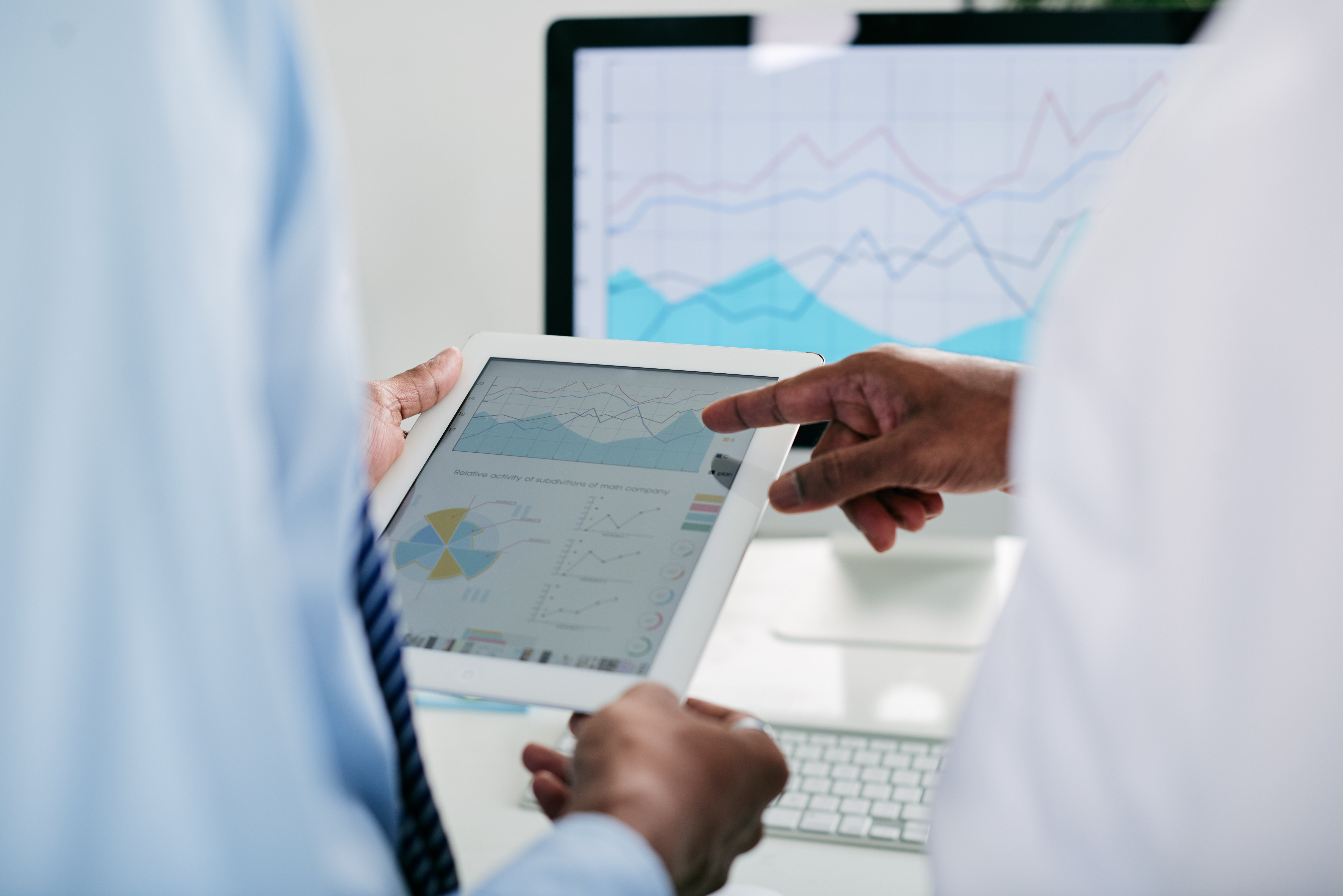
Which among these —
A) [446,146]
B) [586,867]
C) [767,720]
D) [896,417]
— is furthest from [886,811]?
[446,146]

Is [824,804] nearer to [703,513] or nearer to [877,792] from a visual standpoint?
[877,792]

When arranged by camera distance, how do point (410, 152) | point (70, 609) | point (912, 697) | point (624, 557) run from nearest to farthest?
1. point (70, 609)
2. point (624, 557)
3. point (912, 697)
4. point (410, 152)

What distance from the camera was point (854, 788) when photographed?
1.90 feet

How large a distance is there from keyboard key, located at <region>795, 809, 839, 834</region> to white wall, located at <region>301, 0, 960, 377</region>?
717 millimetres

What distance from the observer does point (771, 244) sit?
813 mm

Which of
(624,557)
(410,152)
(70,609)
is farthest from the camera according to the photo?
(410,152)

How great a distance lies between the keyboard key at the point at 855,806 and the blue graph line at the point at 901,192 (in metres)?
0.48

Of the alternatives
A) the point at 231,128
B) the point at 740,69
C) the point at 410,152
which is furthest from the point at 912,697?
the point at 410,152

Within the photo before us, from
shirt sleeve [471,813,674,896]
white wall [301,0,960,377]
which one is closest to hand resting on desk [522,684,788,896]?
shirt sleeve [471,813,674,896]

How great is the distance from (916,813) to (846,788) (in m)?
0.04

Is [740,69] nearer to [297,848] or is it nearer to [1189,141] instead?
[1189,141]

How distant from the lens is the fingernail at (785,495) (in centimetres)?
52

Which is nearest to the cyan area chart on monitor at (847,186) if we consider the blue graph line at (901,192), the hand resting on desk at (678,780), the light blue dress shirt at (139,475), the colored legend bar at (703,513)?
the blue graph line at (901,192)

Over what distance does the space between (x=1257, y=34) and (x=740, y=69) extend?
616mm
